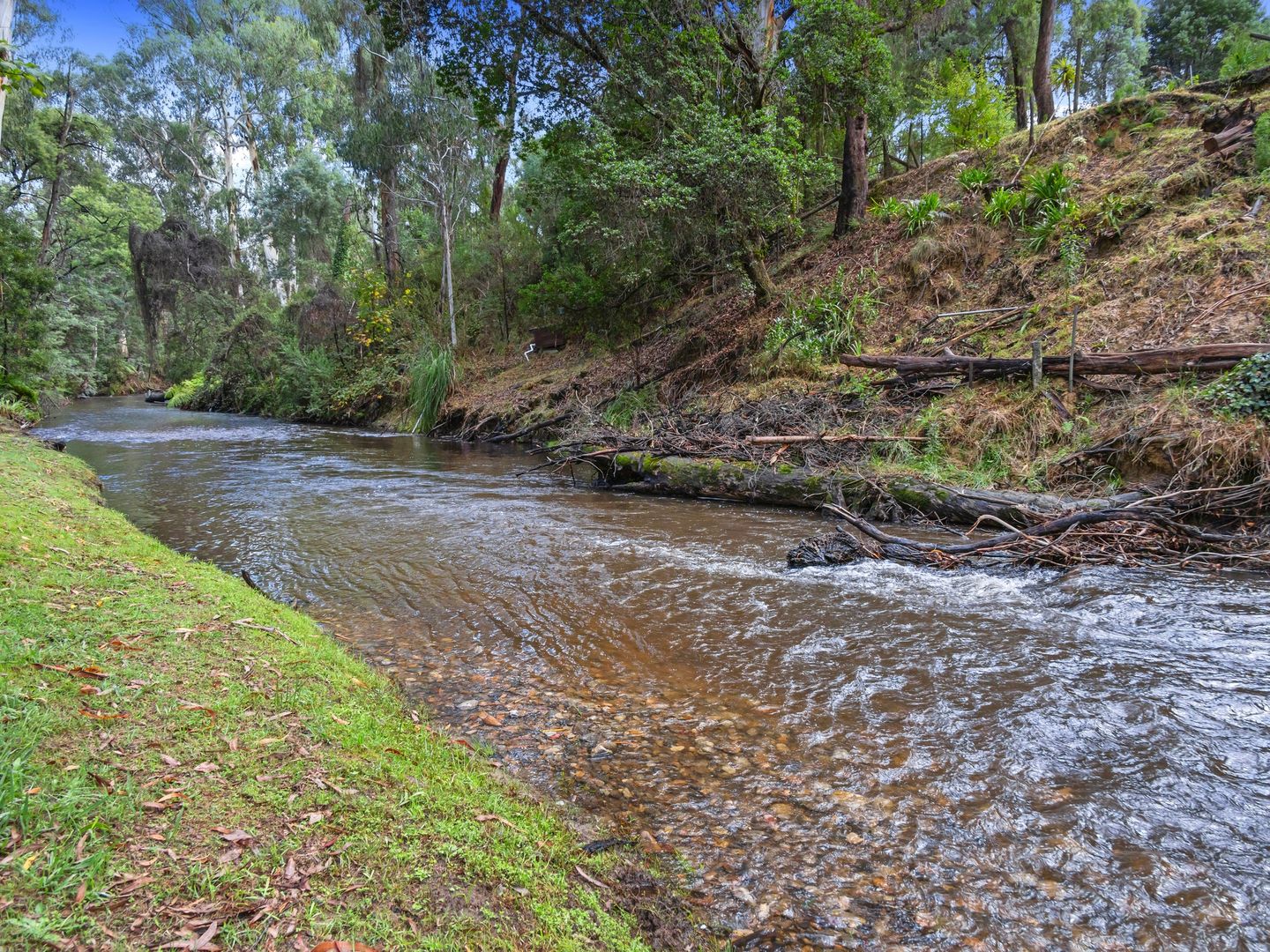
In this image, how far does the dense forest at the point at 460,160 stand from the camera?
40.5 feet

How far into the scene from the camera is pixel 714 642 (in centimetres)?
435

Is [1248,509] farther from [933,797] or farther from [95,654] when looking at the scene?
[95,654]

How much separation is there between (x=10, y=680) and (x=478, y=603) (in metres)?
3.12

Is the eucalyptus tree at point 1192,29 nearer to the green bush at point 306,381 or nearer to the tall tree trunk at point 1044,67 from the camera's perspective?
the tall tree trunk at point 1044,67

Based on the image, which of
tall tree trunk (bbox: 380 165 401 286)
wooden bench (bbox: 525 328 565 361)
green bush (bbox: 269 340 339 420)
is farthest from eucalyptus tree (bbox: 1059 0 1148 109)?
green bush (bbox: 269 340 339 420)

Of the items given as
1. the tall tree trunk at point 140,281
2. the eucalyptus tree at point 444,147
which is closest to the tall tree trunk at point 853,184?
the eucalyptus tree at point 444,147

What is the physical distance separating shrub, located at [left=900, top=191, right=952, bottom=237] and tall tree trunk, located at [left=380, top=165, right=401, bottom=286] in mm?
17907

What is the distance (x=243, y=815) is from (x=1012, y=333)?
1090cm

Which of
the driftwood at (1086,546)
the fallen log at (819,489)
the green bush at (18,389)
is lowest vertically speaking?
the driftwood at (1086,546)

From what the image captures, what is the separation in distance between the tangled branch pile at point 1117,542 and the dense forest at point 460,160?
6.16 meters

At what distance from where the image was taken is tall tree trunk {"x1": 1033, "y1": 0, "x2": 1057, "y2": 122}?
51.1 ft

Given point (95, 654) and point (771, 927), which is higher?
point (95, 654)

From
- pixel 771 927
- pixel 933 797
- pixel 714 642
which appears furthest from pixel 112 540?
pixel 933 797

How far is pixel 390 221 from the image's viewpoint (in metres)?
25.1
